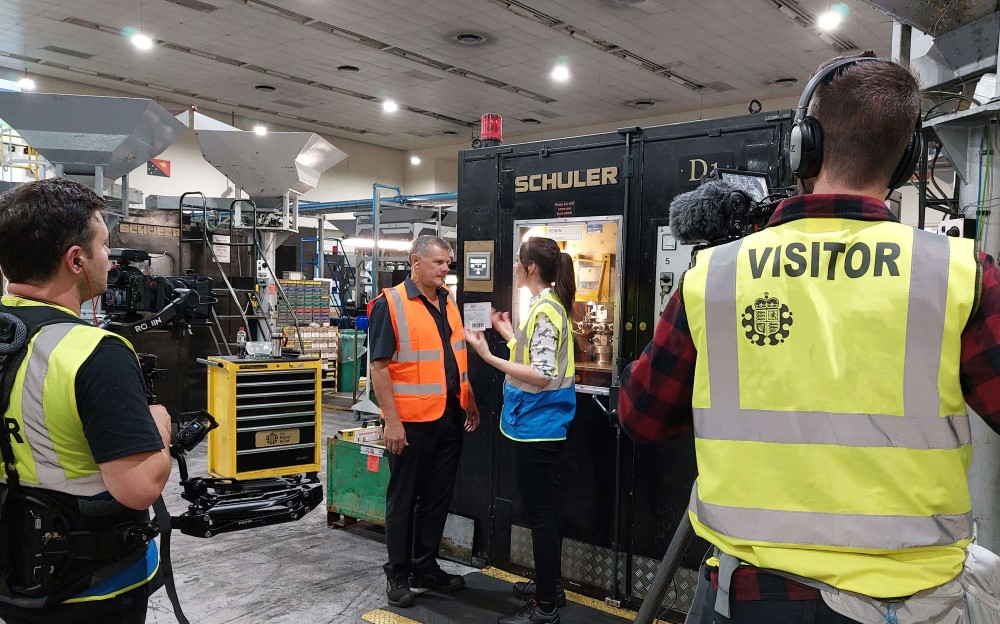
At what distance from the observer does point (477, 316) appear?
381 cm

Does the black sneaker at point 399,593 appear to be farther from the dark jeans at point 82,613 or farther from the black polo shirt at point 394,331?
the dark jeans at point 82,613

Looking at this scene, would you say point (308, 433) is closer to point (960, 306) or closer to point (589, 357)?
point (589, 357)

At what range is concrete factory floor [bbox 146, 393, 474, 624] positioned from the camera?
3.59m

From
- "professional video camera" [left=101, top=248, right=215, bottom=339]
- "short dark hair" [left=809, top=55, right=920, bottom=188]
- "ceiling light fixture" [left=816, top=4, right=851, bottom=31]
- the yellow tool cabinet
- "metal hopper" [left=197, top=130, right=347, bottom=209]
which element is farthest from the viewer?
"ceiling light fixture" [left=816, top=4, right=851, bottom=31]

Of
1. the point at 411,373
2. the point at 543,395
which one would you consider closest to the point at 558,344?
the point at 543,395

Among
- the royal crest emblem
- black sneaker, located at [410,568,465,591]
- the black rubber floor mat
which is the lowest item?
the black rubber floor mat

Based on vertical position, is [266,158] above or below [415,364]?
above

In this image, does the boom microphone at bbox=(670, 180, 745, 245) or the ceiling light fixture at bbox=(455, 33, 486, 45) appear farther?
the ceiling light fixture at bbox=(455, 33, 486, 45)

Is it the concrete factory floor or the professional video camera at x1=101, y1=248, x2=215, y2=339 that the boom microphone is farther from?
the concrete factory floor

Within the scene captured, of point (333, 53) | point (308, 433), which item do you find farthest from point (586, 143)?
point (333, 53)

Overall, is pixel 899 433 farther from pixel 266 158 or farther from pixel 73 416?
pixel 266 158

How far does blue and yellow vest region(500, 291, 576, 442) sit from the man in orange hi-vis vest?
43 centimetres

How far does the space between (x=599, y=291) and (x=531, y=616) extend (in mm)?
1783

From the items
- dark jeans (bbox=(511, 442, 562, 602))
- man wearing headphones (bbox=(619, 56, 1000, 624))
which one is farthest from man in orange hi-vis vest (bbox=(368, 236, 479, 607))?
man wearing headphones (bbox=(619, 56, 1000, 624))
